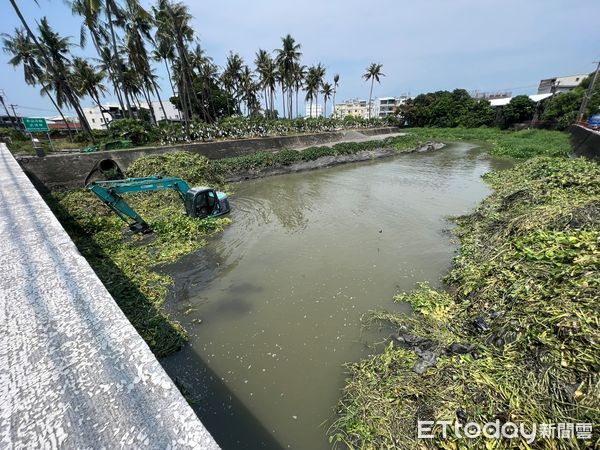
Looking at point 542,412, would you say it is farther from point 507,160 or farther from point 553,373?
point 507,160

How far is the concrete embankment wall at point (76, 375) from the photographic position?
4.54ft

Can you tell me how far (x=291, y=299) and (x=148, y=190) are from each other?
5701 millimetres

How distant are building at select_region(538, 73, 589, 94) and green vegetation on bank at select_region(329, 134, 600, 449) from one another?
243 ft

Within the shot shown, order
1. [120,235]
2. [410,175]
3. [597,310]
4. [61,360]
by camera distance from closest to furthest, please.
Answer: [61,360], [597,310], [120,235], [410,175]

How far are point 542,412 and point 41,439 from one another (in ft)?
13.6

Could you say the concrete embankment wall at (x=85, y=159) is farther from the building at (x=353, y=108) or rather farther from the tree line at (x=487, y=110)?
the building at (x=353, y=108)

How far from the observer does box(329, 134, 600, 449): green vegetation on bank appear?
113 inches

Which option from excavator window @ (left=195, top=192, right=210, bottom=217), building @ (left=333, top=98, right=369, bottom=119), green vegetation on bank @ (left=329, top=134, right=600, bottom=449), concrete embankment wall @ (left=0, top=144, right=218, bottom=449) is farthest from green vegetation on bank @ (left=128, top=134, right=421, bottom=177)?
building @ (left=333, top=98, right=369, bottom=119)

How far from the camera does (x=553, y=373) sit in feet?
9.82

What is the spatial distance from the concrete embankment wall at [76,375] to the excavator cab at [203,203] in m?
6.79

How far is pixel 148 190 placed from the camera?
27.1 feet

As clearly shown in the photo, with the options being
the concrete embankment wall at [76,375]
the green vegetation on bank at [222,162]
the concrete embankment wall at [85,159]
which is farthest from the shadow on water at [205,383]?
the concrete embankment wall at [85,159]

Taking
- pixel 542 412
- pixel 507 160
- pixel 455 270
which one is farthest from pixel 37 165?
pixel 507 160

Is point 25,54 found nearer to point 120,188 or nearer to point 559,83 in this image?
point 120,188
